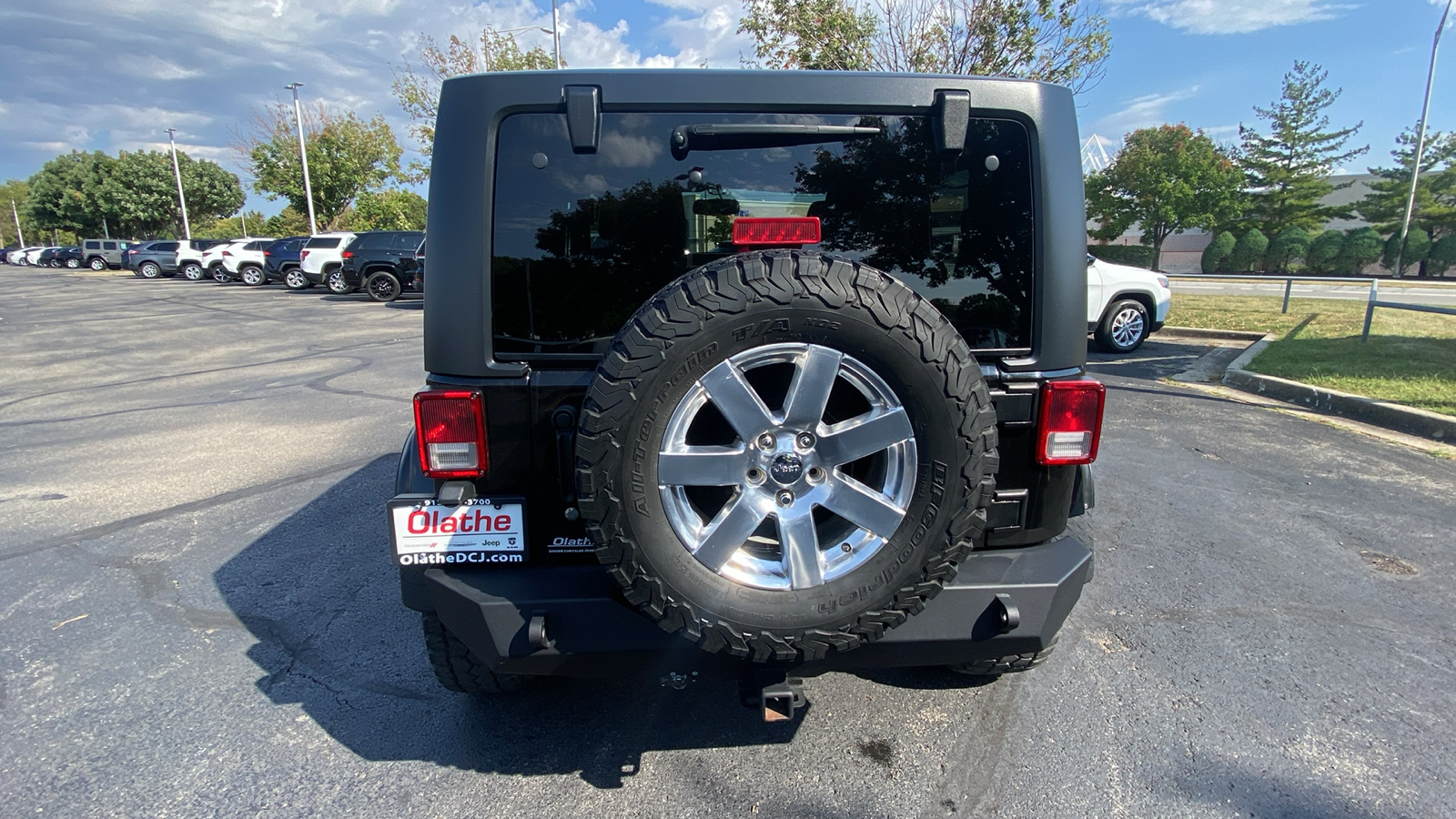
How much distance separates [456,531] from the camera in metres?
2.20

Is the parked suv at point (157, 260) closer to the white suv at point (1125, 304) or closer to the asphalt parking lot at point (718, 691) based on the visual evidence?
the asphalt parking lot at point (718, 691)

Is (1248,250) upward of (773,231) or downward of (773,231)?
upward

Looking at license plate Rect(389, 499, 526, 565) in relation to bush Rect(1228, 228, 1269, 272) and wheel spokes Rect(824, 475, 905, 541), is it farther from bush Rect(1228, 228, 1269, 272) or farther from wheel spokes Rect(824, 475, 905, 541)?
bush Rect(1228, 228, 1269, 272)

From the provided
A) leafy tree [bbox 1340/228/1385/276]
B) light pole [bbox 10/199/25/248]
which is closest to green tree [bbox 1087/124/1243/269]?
leafy tree [bbox 1340/228/1385/276]

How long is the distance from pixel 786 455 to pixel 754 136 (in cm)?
94

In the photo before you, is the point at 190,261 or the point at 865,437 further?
the point at 190,261

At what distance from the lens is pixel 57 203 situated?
65.6 m

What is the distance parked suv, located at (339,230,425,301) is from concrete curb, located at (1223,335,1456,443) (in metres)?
18.8

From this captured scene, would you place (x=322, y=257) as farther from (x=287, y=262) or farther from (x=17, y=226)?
(x=17, y=226)

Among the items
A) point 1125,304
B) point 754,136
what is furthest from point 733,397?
point 1125,304

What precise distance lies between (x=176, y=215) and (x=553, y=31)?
63.0 m

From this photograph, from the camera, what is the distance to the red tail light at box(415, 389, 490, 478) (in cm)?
213

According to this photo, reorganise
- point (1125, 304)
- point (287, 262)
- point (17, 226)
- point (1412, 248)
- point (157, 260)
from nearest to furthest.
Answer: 1. point (1125, 304)
2. point (287, 262)
3. point (157, 260)
4. point (1412, 248)
5. point (17, 226)

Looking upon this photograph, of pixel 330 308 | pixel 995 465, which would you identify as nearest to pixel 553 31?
pixel 330 308
